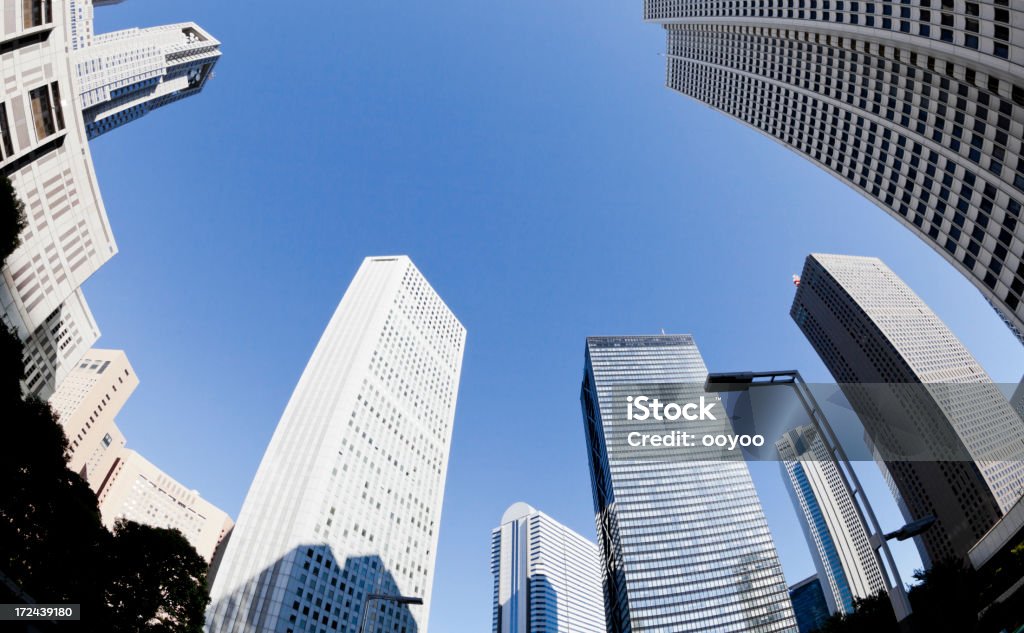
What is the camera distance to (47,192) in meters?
48.2

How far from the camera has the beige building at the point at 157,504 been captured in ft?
475

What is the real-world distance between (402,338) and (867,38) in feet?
318

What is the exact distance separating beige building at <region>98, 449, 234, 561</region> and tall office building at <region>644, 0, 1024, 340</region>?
17132 centimetres

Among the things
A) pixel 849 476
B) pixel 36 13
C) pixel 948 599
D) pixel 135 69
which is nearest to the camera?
pixel 849 476

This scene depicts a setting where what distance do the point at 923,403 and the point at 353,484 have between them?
172324 millimetres

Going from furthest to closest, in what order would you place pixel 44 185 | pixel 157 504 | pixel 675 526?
pixel 157 504
pixel 675 526
pixel 44 185

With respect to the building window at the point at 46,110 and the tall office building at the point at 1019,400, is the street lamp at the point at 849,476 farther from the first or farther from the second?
the tall office building at the point at 1019,400

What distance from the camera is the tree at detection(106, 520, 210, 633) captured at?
1331 inches

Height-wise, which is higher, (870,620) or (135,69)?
(135,69)

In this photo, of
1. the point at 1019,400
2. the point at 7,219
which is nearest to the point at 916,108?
the point at 7,219

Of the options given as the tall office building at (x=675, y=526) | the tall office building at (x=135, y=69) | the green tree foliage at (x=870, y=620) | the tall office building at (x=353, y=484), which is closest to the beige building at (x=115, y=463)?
the tall office building at (x=353, y=484)

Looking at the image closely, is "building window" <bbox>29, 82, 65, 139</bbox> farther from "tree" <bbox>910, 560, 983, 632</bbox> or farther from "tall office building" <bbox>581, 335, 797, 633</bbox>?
"tall office building" <bbox>581, 335, 797, 633</bbox>

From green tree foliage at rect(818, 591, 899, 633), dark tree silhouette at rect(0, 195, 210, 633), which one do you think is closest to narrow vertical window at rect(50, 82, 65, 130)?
dark tree silhouette at rect(0, 195, 210, 633)

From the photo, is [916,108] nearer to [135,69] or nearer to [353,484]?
[353,484]
